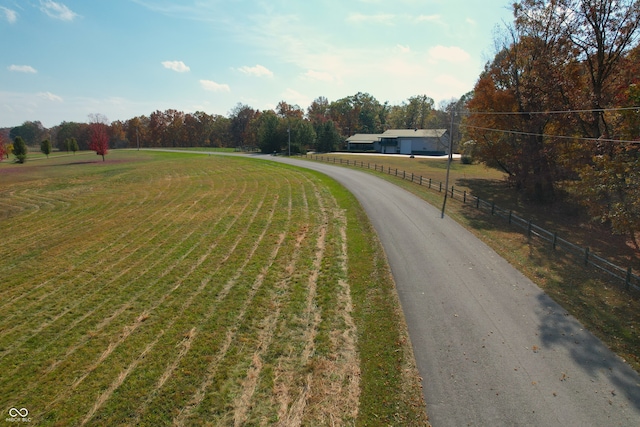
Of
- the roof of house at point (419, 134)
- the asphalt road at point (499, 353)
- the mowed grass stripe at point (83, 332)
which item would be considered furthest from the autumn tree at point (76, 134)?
the asphalt road at point (499, 353)

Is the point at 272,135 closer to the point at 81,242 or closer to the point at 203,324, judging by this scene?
the point at 81,242

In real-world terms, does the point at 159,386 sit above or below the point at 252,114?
below

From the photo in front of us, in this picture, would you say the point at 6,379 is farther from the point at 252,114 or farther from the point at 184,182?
the point at 252,114

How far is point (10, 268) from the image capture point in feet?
52.0

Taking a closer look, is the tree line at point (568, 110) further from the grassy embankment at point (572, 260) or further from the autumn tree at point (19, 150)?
the autumn tree at point (19, 150)

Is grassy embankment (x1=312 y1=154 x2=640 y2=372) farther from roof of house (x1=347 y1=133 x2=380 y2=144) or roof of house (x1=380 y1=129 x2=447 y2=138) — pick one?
roof of house (x1=347 y1=133 x2=380 y2=144)

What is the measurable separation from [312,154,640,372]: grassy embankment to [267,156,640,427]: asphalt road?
0.65m

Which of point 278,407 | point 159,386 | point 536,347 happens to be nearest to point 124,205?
point 159,386

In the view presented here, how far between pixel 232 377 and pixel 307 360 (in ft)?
6.45

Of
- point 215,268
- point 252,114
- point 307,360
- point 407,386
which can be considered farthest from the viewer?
point 252,114
